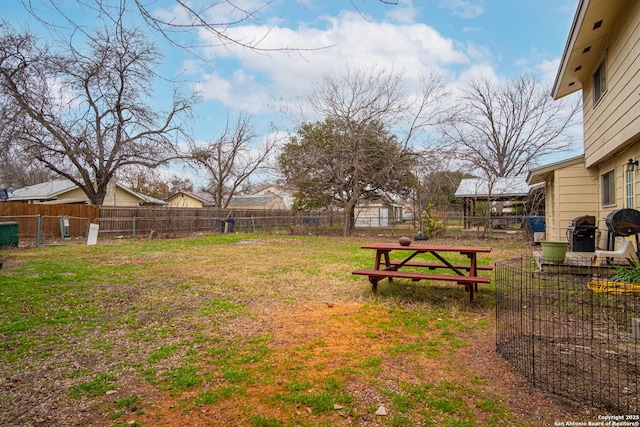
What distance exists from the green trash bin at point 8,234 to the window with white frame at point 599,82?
53.4 ft

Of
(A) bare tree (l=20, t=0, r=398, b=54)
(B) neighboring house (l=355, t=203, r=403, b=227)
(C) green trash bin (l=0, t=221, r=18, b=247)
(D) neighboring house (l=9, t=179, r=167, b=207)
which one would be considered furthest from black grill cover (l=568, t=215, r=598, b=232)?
(D) neighboring house (l=9, t=179, r=167, b=207)

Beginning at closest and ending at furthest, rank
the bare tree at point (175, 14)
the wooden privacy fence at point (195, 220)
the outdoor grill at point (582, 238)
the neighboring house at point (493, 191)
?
the bare tree at point (175, 14), the outdoor grill at point (582, 238), the wooden privacy fence at point (195, 220), the neighboring house at point (493, 191)

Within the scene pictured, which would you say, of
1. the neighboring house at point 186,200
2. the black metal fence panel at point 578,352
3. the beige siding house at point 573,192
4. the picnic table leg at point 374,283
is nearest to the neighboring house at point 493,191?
the beige siding house at point 573,192

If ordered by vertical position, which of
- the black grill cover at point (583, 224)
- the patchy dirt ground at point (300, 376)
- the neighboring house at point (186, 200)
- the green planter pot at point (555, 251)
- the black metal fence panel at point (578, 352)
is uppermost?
the neighboring house at point (186, 200)

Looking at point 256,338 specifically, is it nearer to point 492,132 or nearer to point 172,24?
point 172,24

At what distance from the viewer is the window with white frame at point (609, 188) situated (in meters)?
7.73

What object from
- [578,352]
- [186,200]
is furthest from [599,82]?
[186,200]

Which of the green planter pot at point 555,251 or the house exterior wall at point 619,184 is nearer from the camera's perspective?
the house exterior wall at point 619,184

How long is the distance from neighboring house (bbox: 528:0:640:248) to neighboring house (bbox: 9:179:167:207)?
2363 centimetres

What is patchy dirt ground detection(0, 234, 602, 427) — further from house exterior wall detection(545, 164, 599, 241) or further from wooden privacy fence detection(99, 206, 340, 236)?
wooden privacy fence detection(99, 206, 340, 236)

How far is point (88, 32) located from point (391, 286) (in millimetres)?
5038

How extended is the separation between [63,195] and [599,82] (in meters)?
27.1

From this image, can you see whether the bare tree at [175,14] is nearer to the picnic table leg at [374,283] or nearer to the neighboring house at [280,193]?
the picnic table leg at [374,283]

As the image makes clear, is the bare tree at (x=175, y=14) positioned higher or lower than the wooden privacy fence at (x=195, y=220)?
higher
